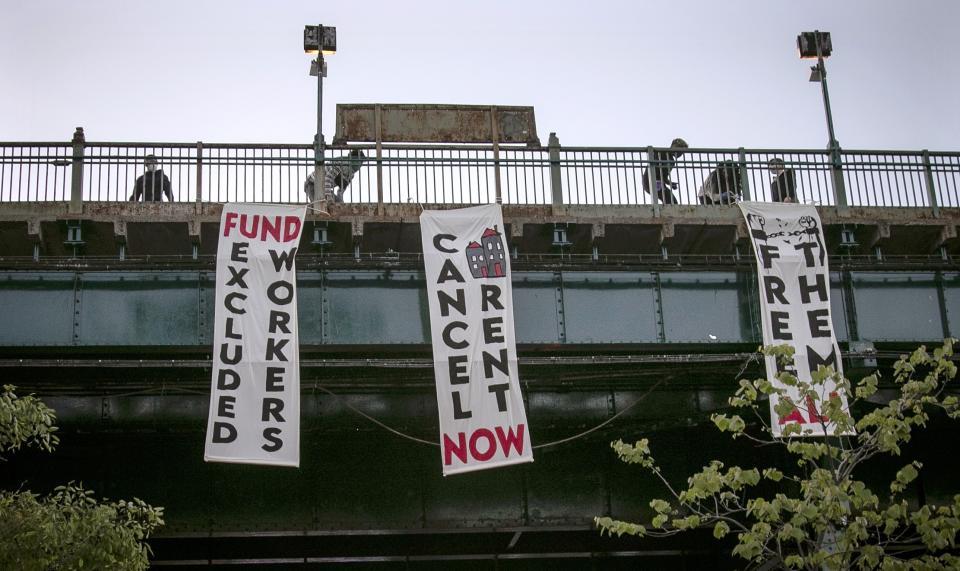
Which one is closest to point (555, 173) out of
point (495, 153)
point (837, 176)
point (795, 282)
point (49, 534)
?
point (495, 153)

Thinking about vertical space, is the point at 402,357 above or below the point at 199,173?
below

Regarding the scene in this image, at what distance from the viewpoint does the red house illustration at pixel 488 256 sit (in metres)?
26.5

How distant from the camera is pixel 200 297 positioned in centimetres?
2667

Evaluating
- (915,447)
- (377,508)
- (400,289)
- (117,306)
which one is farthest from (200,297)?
(915,447)

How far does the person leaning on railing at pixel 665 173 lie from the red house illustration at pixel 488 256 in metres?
5.06

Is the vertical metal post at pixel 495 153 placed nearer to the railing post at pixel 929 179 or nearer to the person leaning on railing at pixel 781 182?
the person leaning on railing at pixel 781 182

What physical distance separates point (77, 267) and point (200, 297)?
8.45 feet

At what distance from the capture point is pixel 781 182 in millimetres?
31812

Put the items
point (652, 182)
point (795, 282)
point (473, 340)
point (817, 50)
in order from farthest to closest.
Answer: point (817, 50), point (652, 182), point (795, 282), point (473, 340)

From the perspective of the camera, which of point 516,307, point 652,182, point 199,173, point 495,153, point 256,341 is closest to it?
point 256,341

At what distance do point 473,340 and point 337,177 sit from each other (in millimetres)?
6413

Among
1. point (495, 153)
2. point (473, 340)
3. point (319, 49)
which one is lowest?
point (473, 340)

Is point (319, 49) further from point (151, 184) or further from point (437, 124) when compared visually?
point (151, 184)

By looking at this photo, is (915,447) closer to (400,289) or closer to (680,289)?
(680,289)
